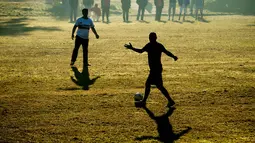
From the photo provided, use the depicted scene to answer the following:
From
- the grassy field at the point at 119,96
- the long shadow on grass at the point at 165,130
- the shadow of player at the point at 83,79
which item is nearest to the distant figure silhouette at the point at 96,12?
the grassy field at the point at 119,96

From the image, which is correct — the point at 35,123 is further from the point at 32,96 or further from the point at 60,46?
the point at 60,46

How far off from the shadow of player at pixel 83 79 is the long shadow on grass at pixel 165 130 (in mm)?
2964

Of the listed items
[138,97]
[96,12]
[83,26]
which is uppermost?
[83,26]

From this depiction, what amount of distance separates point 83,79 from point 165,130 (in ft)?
15.3

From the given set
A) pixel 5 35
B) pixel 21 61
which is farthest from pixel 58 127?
pixel 5 35

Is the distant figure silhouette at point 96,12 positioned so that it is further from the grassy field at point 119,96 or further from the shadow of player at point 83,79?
the shadow of player at point 83,79

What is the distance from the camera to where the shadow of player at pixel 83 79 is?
9.83 m

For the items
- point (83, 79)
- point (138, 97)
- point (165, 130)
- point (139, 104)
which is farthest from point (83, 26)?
point (165, 130)

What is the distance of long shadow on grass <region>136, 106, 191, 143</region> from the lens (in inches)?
239

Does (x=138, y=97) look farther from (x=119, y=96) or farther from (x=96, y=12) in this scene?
(x=96, y=12)

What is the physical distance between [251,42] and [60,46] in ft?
35.2

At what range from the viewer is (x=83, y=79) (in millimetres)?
10422

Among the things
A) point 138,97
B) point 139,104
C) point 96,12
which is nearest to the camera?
point 139,104

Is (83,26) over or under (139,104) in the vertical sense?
over
